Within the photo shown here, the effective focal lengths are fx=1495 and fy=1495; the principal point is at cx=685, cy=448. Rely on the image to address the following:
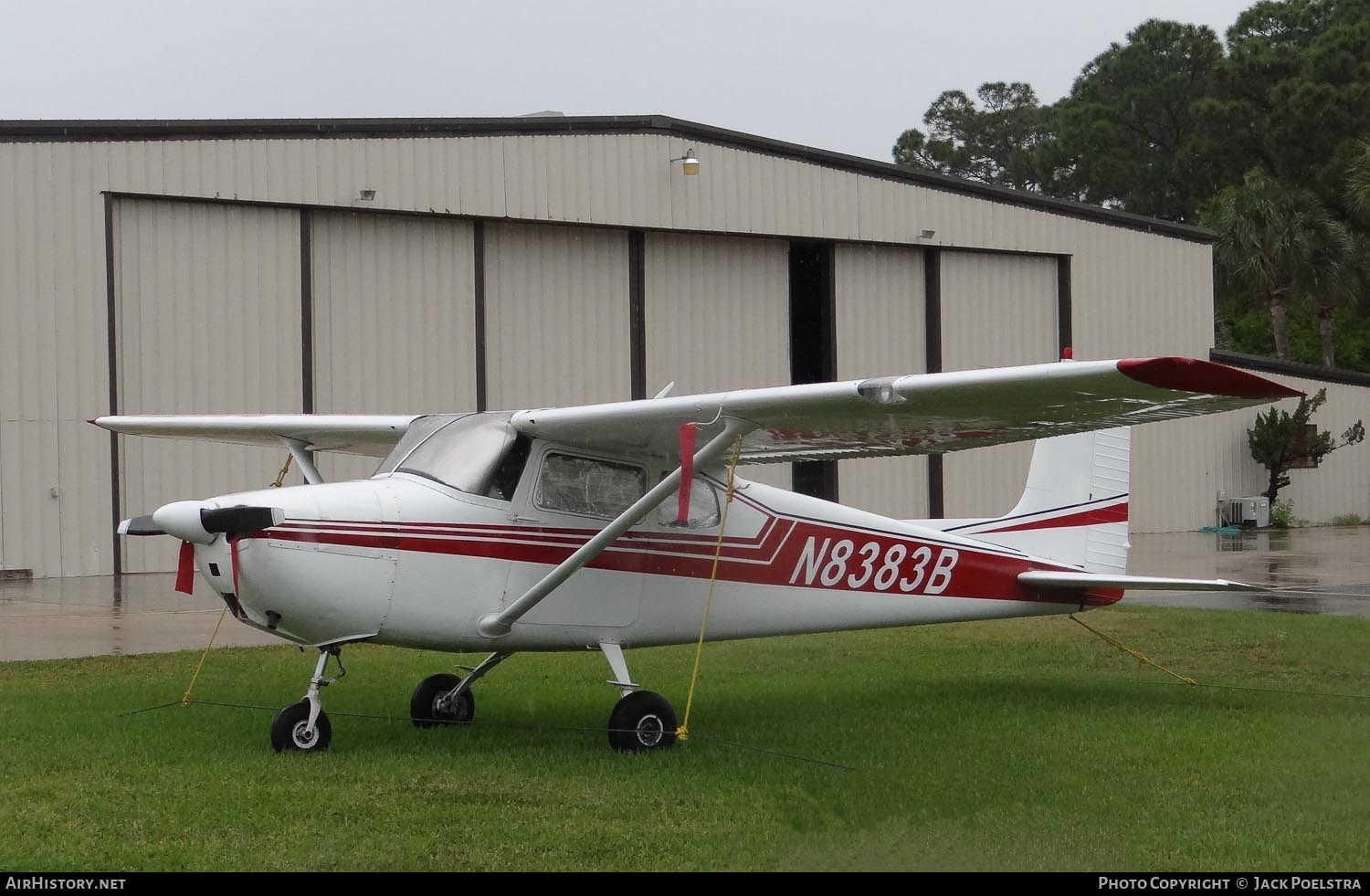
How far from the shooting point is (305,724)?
26.8 ft

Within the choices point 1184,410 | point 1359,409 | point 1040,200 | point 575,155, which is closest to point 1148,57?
point 1359,409

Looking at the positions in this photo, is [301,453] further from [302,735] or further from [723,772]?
[723,772]

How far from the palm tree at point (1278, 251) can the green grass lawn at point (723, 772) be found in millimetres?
39108

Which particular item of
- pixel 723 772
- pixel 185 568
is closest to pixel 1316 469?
pixel 723 772

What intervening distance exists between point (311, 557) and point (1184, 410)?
A: 4.48 meters

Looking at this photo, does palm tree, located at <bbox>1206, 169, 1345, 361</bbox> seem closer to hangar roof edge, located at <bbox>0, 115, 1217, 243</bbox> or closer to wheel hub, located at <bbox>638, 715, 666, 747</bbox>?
hangar roof edge, located at <bbox>0, 115, 1217, 243</bbox>

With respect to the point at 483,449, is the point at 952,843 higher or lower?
lower

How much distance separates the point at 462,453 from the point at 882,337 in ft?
66.7

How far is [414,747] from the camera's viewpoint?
8469 millimetres

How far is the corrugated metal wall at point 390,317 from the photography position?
22953 mm

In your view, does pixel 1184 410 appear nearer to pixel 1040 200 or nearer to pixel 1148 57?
pixel 1040 200

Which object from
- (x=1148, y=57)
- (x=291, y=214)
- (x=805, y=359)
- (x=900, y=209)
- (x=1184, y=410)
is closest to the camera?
(x=1184, y=410)

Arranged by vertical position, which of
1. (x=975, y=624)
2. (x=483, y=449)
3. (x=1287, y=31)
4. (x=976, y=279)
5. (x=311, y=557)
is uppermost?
(x=1287, y=31)

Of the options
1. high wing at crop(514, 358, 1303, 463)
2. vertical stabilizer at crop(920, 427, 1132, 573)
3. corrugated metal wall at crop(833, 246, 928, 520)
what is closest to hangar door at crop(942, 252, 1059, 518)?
corrugated metal wall at crop(833, 246, 928, 520)
